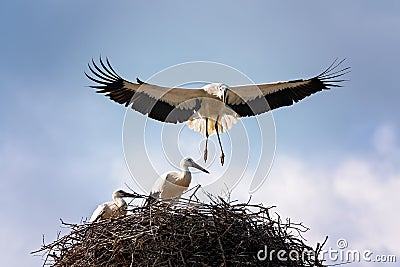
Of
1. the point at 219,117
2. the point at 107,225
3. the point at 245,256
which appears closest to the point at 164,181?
the point at 107,225

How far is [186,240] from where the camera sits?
4879mm

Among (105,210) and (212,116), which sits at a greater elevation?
(212,116)

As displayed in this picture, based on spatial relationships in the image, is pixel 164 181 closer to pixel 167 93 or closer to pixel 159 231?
pixel 159 231

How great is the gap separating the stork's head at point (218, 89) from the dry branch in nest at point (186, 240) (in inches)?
139

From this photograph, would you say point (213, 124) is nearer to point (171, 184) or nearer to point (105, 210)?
point (171, 184)

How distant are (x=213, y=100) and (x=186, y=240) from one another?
4131 mm

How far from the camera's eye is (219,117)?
8.94 metres

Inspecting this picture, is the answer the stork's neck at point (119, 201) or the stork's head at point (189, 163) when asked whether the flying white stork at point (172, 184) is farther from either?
the stork's neck at point (119, 201)

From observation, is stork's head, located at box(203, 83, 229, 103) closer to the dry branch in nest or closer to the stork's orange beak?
the stork's orange beak

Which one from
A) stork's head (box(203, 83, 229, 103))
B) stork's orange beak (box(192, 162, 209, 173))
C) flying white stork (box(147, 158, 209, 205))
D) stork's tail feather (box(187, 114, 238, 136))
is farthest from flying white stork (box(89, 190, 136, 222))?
stork's tail feather (box(187, 114, 238, 136))

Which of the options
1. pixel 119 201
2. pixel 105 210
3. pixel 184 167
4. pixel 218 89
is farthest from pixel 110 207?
pixel 218 89

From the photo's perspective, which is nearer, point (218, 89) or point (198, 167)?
point (198, 167)

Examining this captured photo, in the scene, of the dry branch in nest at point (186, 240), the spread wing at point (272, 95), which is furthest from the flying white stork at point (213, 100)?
the dry branch in nest at point (186, 240)

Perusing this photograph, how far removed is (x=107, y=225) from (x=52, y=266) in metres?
0.50
